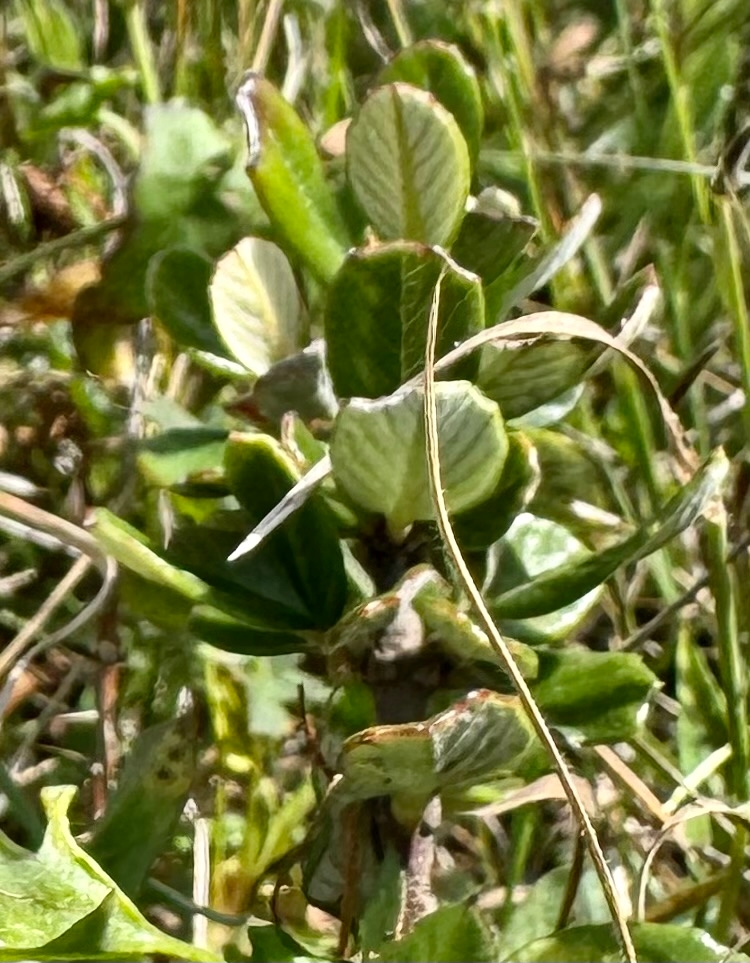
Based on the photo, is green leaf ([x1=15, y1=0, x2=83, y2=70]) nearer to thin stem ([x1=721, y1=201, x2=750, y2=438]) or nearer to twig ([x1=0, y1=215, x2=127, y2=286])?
twig ([x1=0, y1=215, x2=127, y2=286])

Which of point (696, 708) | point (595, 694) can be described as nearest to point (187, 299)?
point (595, 694)

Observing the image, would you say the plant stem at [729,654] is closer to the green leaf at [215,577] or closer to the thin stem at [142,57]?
the green leaf at [215,577]

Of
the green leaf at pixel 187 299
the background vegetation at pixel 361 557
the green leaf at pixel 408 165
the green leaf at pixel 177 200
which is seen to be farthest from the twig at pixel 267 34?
the green leaf at pixel 408 165

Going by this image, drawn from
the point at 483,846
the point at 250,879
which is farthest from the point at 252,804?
the point at 483,846

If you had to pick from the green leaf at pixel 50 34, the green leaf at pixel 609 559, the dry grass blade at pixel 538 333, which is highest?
the green leaf at pixel 50 34

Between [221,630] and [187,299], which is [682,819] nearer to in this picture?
[221,630]

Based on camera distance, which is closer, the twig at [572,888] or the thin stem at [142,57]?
the twig at [572,888]
